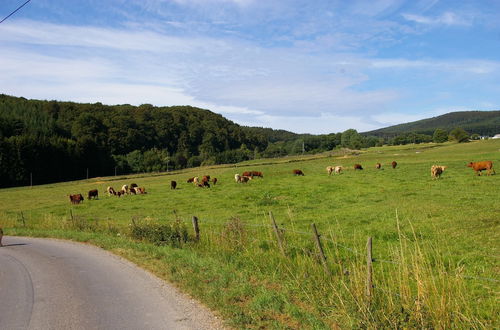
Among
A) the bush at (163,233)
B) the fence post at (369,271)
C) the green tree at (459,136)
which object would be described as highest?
the green tree at (459,136)

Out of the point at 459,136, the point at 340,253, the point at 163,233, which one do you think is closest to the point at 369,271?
the point at 340,253

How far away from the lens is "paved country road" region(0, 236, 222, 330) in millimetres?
7484

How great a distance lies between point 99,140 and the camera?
130m

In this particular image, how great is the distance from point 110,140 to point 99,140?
652 centimetres

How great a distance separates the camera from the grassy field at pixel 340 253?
21.4ft

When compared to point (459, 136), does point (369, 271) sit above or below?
below

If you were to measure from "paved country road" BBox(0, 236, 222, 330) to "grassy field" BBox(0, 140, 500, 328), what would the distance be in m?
0.55

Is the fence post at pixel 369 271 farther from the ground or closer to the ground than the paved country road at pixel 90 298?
farther from the ground

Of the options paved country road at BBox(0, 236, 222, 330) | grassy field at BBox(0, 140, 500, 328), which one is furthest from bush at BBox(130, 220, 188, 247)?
paved country road at BBox(0, 236, 222, 330)

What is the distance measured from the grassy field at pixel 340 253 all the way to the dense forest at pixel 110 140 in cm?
6856

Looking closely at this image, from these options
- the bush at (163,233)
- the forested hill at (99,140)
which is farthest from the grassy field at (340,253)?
the forested hill at (99,140)

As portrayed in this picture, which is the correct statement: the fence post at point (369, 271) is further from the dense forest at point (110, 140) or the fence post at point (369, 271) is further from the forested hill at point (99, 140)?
the forested hill at point (99, 140)

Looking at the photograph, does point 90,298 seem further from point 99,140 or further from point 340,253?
point 99,140

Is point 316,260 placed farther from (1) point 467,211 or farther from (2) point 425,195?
(2) point 425,195
